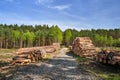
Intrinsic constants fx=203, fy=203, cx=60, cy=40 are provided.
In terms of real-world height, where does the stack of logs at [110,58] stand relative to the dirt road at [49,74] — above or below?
above

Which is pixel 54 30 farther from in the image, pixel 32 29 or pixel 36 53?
pixel 36 53

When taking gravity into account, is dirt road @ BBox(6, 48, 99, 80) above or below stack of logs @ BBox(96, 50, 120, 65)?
below

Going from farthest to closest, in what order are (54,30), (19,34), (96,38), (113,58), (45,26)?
(45,26)
(96,38)
(19,34)
(54,30)
(113,58)

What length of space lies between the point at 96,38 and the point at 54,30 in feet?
118

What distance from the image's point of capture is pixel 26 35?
113 meters

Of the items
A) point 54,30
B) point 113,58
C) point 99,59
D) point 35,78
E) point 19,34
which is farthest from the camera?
point 19,34

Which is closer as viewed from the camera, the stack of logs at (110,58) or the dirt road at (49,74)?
the dirt road at (49,74)

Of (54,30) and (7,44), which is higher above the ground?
(54,30)

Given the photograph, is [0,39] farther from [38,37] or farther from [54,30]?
[54,30]

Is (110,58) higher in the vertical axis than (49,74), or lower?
higher

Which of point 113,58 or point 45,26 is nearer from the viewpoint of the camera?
point 113,58

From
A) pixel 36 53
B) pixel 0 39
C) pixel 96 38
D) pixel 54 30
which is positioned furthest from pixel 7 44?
pixel 36 53

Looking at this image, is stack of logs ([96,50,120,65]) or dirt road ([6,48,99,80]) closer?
dirt road ([6,48,99,80])

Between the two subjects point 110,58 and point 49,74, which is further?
point 110,58
